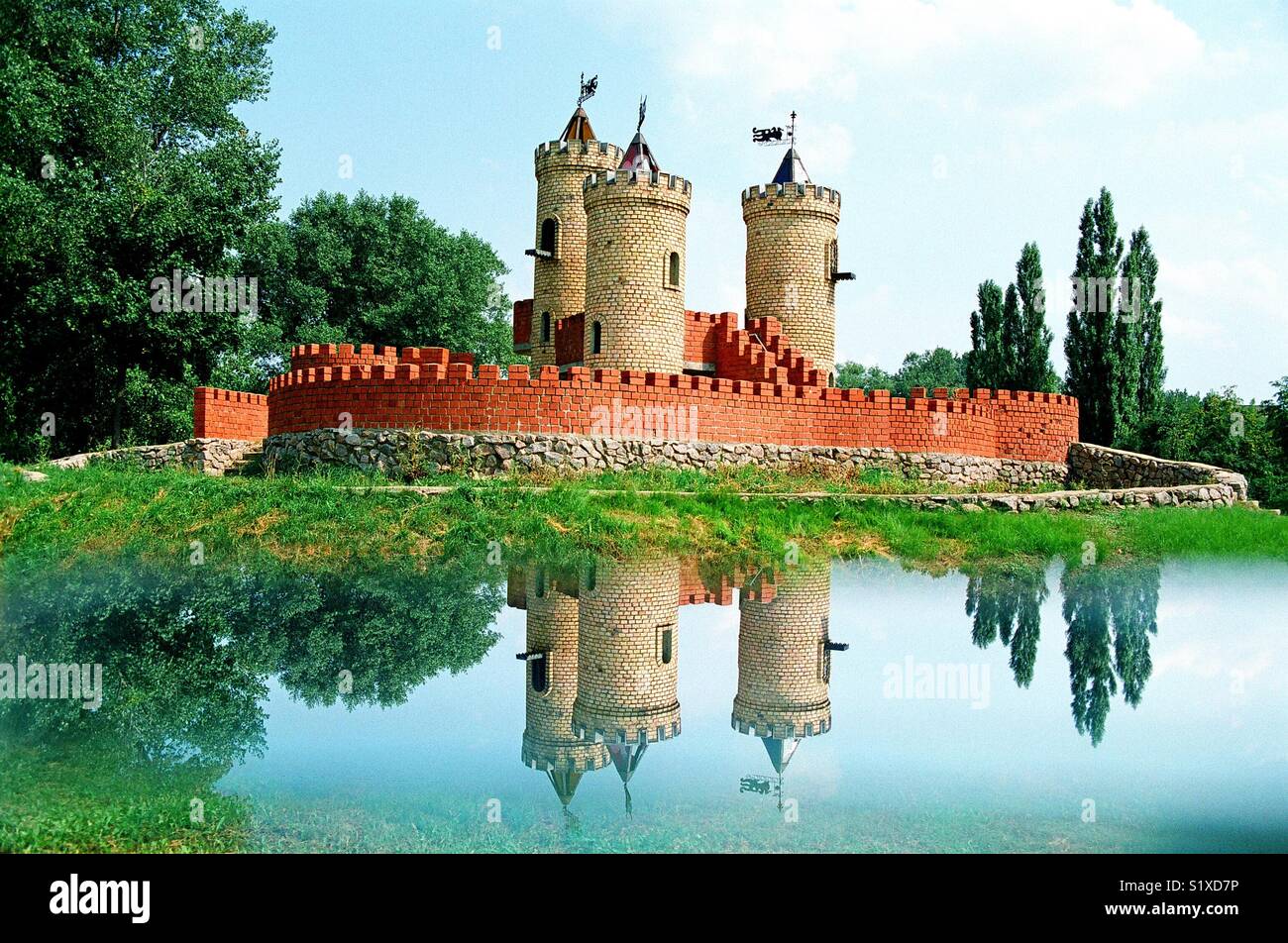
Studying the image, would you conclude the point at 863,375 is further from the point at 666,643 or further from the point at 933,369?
the point at 666,643

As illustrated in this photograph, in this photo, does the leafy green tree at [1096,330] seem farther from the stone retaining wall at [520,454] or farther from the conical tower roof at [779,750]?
the conical tower roof at [779,750]

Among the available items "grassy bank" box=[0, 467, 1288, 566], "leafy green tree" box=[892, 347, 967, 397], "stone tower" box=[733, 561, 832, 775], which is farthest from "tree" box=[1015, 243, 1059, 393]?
"leafy green tree" box=[892, 347, 967, 397]

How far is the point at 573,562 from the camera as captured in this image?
15.4 metres

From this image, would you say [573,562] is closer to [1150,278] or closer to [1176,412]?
[1176,412]

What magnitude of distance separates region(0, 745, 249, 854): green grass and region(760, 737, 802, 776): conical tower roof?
3.44 m

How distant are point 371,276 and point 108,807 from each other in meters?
31.9

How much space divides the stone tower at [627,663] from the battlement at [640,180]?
449 inches

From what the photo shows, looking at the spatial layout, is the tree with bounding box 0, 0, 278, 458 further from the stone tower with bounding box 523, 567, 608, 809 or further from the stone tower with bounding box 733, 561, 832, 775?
the stone tower with bounding box 733, 561, 832, 775

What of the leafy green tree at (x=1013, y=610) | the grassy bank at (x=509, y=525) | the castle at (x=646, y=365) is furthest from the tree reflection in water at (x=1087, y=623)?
the castle at (x=646, y=365)

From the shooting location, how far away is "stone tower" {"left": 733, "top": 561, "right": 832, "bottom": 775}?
331 inches

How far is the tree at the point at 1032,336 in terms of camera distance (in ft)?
116

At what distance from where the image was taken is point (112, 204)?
2681 centimetres
